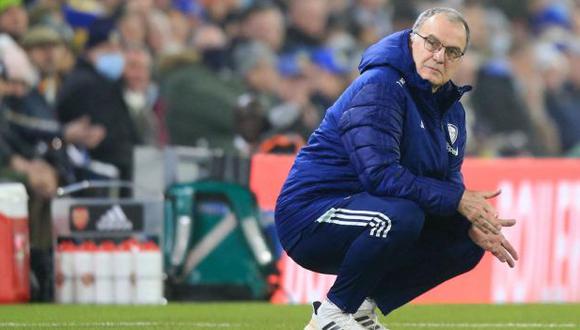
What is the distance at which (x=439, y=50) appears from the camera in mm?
7754

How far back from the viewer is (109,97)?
48.0ft

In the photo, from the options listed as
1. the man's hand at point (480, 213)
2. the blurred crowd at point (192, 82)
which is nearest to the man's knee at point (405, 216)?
the man's hand at point (480, 213)

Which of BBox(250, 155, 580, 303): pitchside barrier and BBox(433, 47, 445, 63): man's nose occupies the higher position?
BBox(433, 47, 445, 63): man's nose

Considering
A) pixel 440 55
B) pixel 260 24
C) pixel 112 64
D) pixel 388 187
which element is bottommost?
pixel 112 64

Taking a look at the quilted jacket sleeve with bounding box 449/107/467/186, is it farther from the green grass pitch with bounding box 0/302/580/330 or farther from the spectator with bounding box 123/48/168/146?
the spectator with bounding box 123/48/168/146

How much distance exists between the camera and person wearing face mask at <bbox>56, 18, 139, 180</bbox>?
14.4m

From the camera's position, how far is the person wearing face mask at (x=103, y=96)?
14.4 m

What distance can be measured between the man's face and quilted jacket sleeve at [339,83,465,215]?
203 millimetres

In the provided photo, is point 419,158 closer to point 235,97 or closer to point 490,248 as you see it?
point 490,248

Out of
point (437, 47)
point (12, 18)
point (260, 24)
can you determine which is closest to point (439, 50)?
point (437, 47)

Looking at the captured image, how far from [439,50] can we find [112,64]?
7.76 m

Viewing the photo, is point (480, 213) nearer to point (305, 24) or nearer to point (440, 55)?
point (440, 55)

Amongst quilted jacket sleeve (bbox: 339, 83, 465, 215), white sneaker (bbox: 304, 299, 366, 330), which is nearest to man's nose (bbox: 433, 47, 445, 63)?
quilted jacket sleeve (bbox: 339, 83, 465, 215)

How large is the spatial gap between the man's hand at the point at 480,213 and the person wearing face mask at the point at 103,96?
7301mm
